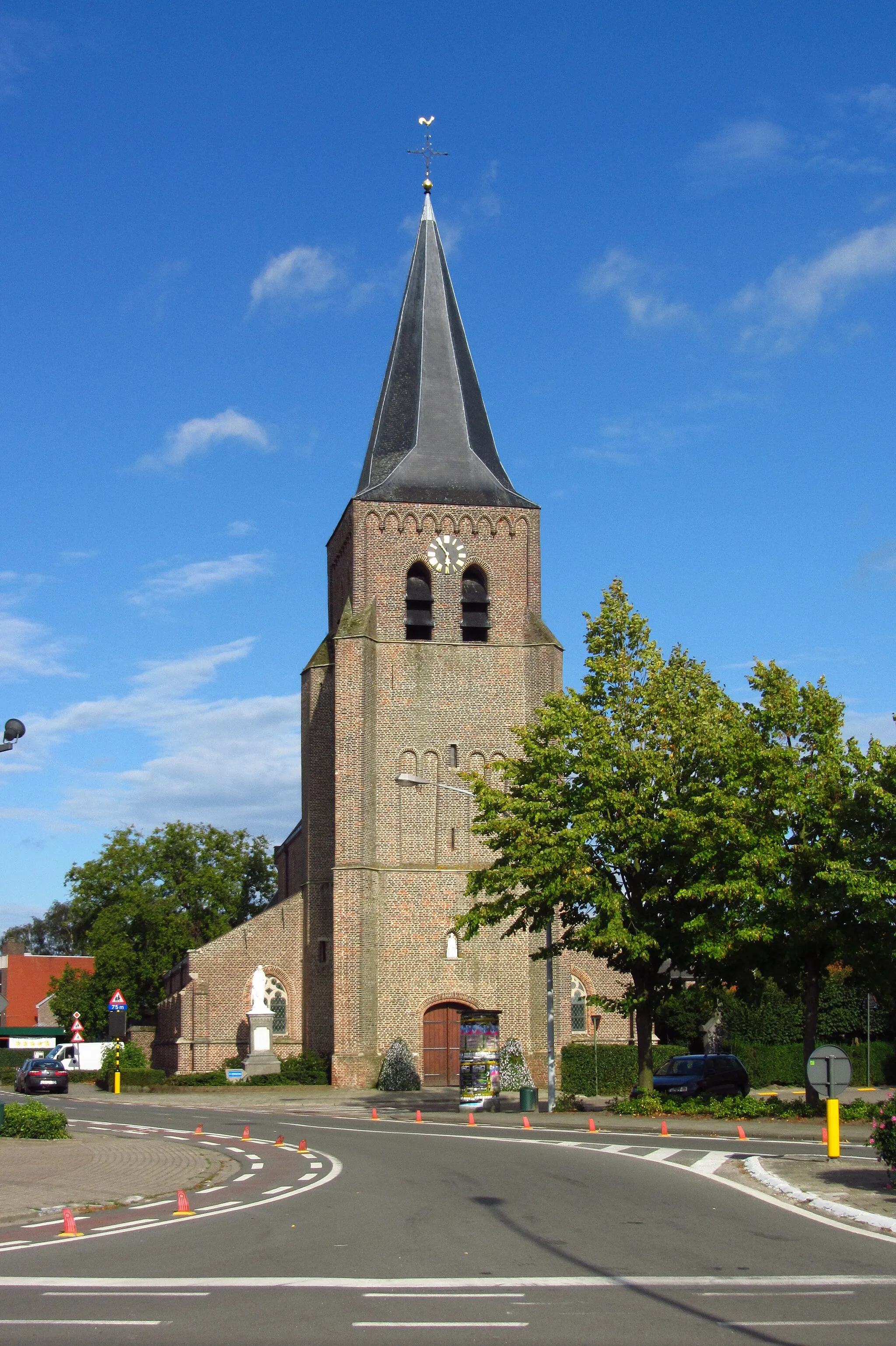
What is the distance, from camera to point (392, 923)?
139 ft

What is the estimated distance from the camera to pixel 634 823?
26656 millimetres

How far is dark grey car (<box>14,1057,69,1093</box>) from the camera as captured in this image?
41.5 meters

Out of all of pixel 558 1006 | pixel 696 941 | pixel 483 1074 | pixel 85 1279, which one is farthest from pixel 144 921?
pixel 85 1279

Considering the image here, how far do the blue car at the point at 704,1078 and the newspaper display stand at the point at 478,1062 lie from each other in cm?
378

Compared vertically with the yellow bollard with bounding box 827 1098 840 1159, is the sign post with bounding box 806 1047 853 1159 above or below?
above

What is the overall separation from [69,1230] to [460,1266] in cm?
386

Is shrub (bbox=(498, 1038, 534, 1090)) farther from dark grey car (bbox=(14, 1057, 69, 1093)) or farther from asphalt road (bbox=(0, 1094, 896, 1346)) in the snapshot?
asphalt road (bbox=(0, 1094, 896, 1346))

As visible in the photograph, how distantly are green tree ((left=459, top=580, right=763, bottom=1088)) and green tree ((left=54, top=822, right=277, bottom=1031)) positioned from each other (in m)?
37.8

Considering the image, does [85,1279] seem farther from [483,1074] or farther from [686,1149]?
[483,1074]

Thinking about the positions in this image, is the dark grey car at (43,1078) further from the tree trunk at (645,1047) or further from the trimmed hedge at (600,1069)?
the tree trunk at (645,1047)

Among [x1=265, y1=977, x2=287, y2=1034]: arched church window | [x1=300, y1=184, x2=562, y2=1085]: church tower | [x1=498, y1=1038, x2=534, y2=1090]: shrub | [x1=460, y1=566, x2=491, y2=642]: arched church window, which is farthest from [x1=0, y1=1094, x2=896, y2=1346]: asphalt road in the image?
[x1=460, y1=566, x2=491, y2=642]: arched church window

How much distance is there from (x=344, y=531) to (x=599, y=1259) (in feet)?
127

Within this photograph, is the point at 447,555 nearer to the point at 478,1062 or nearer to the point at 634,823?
the point at 478,1062

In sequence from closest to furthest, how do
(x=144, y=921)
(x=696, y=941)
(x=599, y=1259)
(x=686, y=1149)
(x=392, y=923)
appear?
(x=599, y=1259) < (x=686, y=1149) < (x=696, y=941) < (x=392, y=923) < (x=144, y=921)
